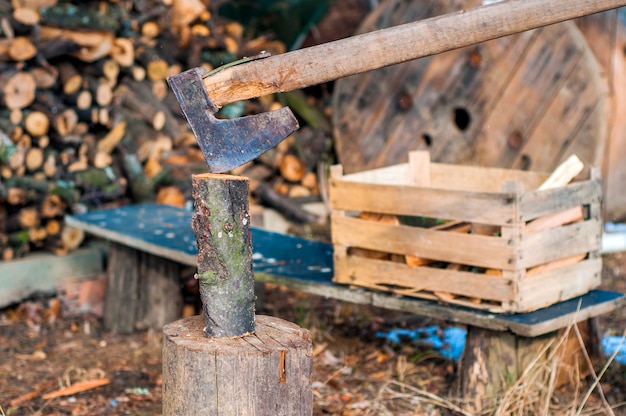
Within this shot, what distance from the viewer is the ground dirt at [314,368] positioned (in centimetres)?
383

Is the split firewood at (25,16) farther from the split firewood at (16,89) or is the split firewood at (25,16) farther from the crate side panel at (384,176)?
the crate side panel at (384,176)

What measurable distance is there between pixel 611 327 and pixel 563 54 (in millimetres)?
2012

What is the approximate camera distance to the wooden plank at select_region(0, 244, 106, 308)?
526 centimetres

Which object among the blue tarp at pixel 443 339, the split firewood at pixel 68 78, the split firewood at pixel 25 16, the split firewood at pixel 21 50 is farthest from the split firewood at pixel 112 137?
the blue tarp at pixel 443 339

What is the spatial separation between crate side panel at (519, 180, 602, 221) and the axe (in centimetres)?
108

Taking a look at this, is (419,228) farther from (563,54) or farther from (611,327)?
(563,54)

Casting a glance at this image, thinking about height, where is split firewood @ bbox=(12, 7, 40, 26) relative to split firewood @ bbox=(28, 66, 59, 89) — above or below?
above

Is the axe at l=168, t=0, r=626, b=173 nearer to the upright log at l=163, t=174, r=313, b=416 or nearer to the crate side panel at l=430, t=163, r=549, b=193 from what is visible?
the upright log at l=163, t=174, r=313, b=416

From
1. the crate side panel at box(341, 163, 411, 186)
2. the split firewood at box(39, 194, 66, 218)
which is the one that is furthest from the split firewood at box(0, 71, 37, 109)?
the crate side panel at box(341, 163, 411, 186)

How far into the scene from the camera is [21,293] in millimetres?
5324

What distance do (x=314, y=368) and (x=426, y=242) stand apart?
3.46 feet

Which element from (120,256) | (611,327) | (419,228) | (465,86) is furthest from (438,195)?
(465,86)

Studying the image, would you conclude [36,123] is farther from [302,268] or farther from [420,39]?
[420,39]

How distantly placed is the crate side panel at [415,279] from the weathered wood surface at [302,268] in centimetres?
6
